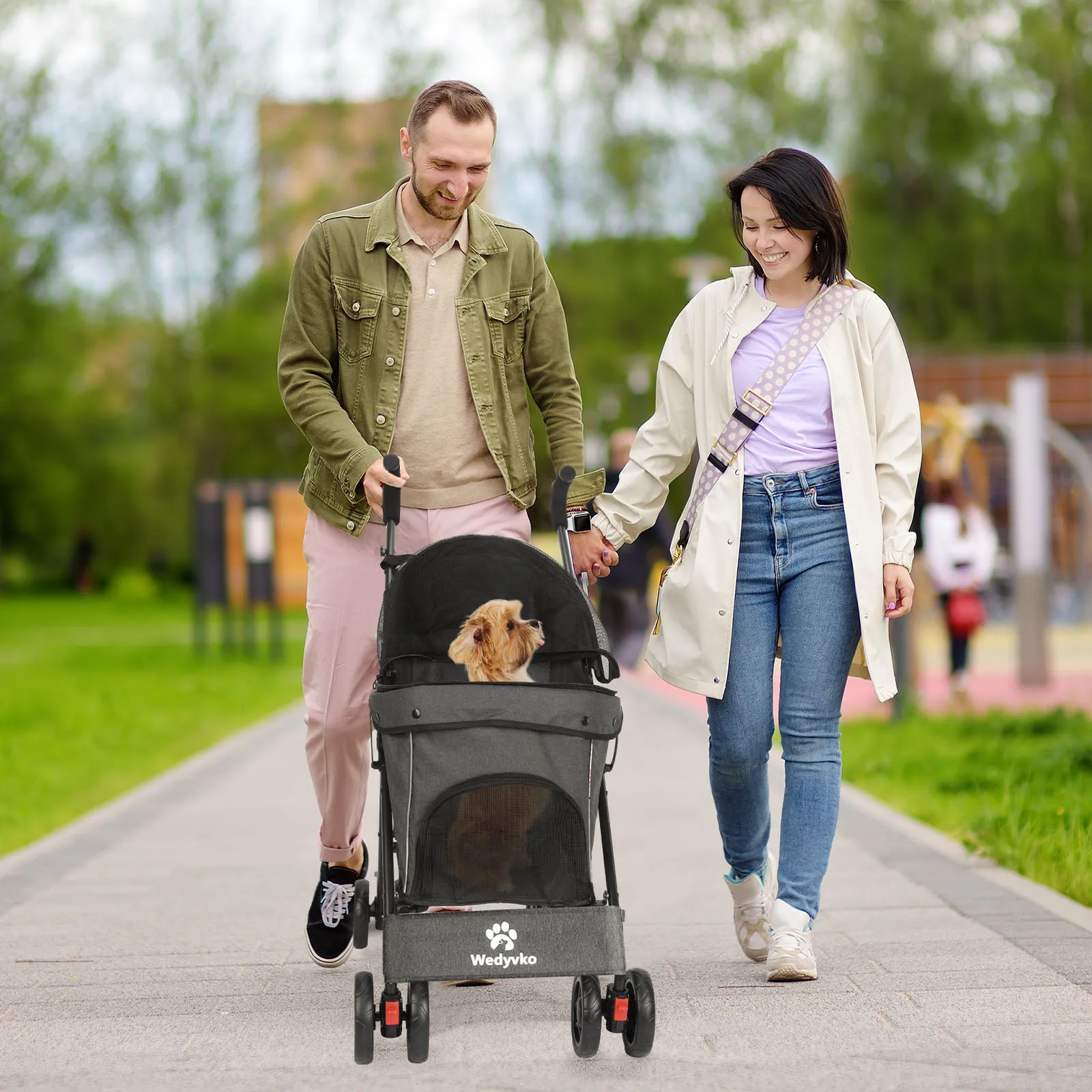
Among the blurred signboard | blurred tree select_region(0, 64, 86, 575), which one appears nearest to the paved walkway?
the blurred signboard

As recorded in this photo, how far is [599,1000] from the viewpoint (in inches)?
148

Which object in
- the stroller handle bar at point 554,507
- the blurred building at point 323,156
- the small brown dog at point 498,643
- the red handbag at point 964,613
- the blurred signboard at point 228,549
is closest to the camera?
the small brown dog at point 498,643

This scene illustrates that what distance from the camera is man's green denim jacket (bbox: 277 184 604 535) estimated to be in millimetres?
4414

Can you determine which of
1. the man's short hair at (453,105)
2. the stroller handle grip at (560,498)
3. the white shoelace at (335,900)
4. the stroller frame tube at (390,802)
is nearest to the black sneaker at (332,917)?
the white shoelace at (335,900)

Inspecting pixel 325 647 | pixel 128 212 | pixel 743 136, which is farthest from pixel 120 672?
pixel 128 212

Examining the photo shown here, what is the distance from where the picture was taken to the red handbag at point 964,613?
42.2 feet

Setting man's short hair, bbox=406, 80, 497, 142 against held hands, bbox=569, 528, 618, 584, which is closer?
man's short hair, bbox=406, 80, 497, 142

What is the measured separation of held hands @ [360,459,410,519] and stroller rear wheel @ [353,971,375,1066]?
1.04 meters

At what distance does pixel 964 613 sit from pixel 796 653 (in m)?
8.81

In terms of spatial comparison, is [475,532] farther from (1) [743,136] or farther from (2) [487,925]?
(1) [743,136]

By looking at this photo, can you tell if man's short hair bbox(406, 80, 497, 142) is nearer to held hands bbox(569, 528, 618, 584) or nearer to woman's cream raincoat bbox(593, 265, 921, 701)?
woman's cream raincoat bbox(593, 265, 921, 701)

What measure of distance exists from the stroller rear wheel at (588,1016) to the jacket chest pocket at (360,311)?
162 centimetres

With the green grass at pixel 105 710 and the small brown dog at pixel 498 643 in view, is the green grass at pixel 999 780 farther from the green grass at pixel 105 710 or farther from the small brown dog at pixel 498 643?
the green grass at pixel 105 710

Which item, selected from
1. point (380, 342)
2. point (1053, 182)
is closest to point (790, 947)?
point (380, 342)
